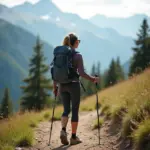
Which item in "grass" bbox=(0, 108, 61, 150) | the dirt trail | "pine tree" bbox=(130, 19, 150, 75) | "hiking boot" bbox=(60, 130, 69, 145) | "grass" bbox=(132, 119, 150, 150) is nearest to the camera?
"grass" bbox=(132, 119, 150, 150)

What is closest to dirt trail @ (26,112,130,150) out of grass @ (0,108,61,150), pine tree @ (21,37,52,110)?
grass @ (0,108,61,150)

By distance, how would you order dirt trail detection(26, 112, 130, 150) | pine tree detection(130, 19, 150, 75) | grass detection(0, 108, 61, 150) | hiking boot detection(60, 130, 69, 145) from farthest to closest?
pine tree detection(130, 19, 150, 75)
hiking boot detection(60, 130, 69, 145)
dirt trail detection(26, 112, 130, 150)
grass detection(0, 108, 61, 150)

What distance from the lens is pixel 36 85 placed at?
113 ft

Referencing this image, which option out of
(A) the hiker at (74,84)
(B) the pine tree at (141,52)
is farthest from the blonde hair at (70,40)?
(B) the pine tree at (141,52)

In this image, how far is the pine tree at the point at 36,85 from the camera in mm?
33281

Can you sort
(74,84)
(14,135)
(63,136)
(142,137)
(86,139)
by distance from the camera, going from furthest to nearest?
(86,139)
(14,135)
(63,136)
(74,84)
(142,137)

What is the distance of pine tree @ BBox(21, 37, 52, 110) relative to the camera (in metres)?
33.3

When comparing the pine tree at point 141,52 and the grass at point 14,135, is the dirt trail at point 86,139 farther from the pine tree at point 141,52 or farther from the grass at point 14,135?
the pine tree at point 141,52

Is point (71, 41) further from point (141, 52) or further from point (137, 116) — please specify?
point (141, 52)

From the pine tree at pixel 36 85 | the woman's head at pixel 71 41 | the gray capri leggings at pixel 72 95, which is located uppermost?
the woman's head at pixel 71 41

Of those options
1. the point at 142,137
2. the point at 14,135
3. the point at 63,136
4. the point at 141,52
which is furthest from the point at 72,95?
the point at 141,52

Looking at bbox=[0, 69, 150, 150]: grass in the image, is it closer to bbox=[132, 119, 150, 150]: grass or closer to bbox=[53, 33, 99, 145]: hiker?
bbox=[132, 119, 150, 150]: grass

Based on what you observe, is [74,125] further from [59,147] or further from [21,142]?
[21,142]

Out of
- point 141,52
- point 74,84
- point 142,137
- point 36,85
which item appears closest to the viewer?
point 142,137
